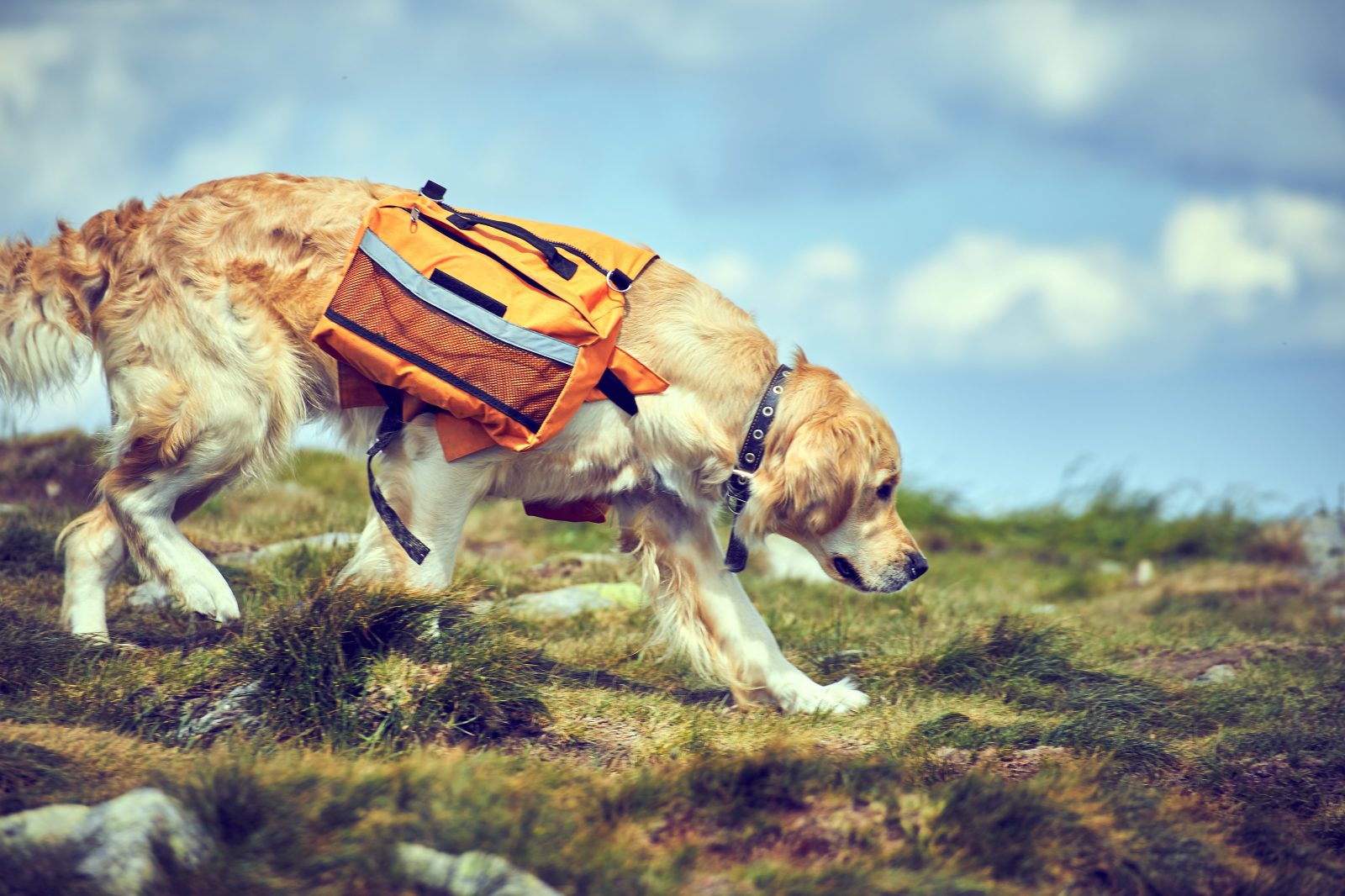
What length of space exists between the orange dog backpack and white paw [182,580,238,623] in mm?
617

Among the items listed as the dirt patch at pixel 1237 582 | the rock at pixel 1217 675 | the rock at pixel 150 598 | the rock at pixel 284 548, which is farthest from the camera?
the dirt patch at pixel 1237 582

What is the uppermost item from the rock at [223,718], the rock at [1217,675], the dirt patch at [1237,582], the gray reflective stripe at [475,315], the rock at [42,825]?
the gray reflective stripe at [475,315]

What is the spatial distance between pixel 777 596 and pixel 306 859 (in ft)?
12.5

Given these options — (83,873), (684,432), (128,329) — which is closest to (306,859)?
(83,873)

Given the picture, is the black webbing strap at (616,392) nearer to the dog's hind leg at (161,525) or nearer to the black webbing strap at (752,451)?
the black webbing strap at (752,451)

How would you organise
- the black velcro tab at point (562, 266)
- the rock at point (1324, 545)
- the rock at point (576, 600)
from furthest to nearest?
the rock at point (1324, 545), the rock at point (576, 600), the black velcro tab at point (562, 266)

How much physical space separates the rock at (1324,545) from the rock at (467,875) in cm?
759

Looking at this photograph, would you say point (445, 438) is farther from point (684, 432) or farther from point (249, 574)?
point (249, 574)

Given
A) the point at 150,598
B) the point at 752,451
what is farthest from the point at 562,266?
the point at 150,598

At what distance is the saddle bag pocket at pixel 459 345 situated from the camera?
3574mm

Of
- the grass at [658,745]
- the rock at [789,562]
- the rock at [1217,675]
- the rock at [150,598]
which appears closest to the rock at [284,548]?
the grass at [658,745]

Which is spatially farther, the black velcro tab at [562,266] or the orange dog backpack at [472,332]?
the black velcro tab at [562,266]

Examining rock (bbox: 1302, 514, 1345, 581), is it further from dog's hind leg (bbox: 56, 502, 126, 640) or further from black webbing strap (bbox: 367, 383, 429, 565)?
dog's hind leg (bbox: 56, 502, 126, 640)

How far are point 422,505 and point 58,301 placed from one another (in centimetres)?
159
